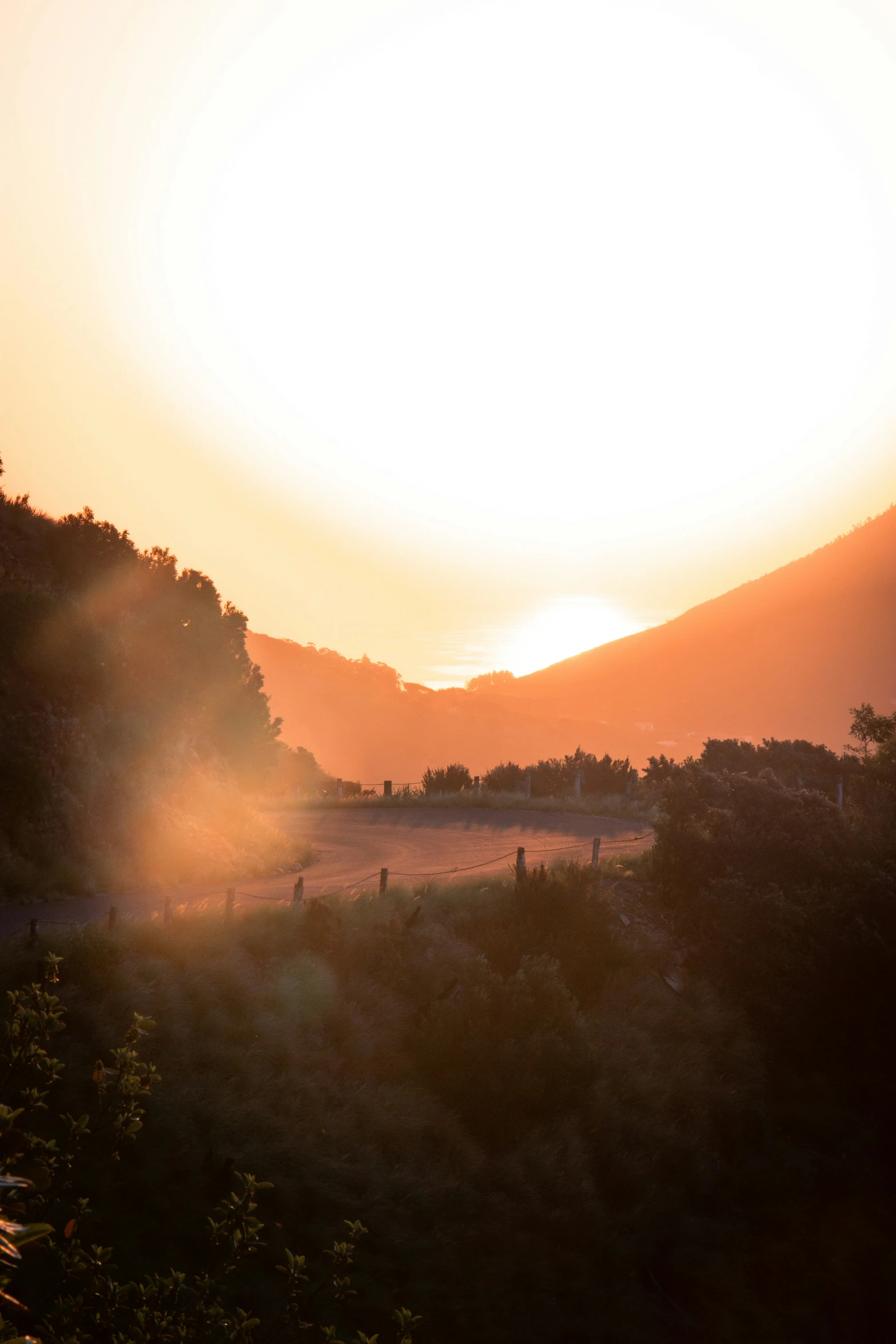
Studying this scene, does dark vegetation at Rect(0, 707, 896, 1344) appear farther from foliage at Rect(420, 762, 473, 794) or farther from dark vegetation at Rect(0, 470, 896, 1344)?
foliage at Rect(420, 762, 473, 794)

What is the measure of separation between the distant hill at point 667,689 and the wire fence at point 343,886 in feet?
217

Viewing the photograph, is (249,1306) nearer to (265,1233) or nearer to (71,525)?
(265,1233)

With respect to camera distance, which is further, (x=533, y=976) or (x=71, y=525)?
(x=71, y=525)

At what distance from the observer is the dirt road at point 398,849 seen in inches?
730

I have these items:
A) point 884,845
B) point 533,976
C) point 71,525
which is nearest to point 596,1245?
point 533,976

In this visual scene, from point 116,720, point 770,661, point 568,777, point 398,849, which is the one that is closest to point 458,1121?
point 398,849

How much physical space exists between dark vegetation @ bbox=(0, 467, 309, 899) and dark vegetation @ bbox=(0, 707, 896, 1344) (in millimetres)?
6060

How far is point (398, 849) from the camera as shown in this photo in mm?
26438

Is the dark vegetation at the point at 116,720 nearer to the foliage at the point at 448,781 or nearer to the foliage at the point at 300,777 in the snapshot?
the foliage at the point at 448,781

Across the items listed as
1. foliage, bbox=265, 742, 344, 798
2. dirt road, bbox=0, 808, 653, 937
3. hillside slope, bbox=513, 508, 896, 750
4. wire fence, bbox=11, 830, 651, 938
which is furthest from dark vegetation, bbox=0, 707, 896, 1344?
hillside slope, bbox=513, 508, 896, 750

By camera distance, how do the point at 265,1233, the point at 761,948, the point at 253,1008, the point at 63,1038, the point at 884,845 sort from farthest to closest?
the point at 884,845
the point at 761,948
the point at 253,1008
the point at 63,1038
the point at 265,1233

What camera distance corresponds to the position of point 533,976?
16844 mm

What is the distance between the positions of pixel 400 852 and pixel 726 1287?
14.5 meters

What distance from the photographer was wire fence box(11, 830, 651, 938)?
15211 millimetres
